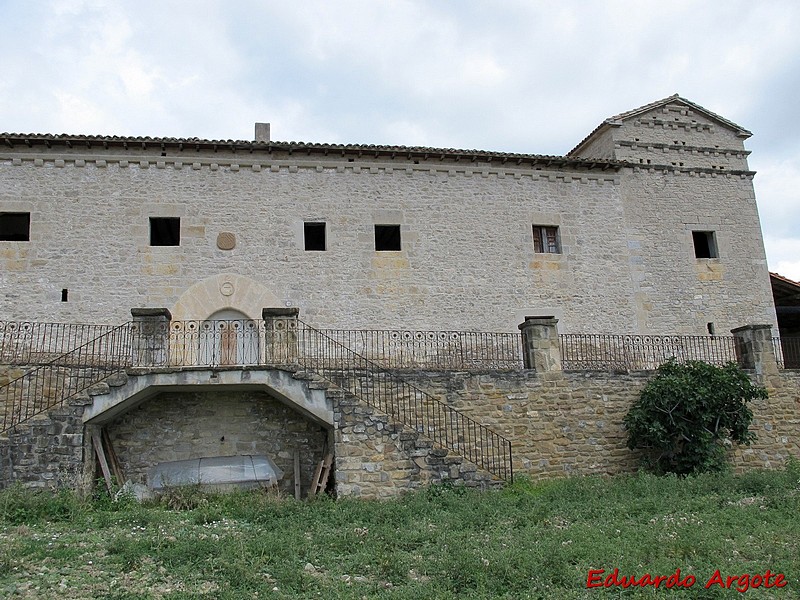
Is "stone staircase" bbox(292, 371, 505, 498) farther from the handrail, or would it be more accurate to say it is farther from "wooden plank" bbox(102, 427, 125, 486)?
"wooden plank" bbox(102, 427, 125, 486)

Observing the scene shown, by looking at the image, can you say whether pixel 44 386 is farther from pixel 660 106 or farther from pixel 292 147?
pixel 660 106

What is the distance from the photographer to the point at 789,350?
18719mm

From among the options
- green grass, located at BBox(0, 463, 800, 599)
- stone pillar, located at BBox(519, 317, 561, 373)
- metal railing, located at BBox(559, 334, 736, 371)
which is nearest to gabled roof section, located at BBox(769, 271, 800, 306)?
metal railing, located at BBox(559, 334, 736, 371)

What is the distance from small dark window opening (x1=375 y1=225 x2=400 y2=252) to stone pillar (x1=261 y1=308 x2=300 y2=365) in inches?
208

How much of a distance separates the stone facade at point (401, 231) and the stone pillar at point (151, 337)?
3290 mm

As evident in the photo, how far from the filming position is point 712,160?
20.2 m

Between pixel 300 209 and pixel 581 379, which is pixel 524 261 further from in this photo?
pixel 300 209

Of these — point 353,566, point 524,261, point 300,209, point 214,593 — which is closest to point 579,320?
point 524,261

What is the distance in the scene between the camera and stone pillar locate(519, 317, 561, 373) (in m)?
14.2

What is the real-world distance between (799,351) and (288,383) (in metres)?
13.7

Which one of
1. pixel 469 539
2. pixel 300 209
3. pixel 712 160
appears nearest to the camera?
pixel 469 539

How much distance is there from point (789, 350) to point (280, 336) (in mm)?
13917

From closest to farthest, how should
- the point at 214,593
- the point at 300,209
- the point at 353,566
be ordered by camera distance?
the point at 214,593
the point at 353,566
the point at 300,209

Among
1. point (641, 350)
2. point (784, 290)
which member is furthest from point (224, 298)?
point (784, 290)
